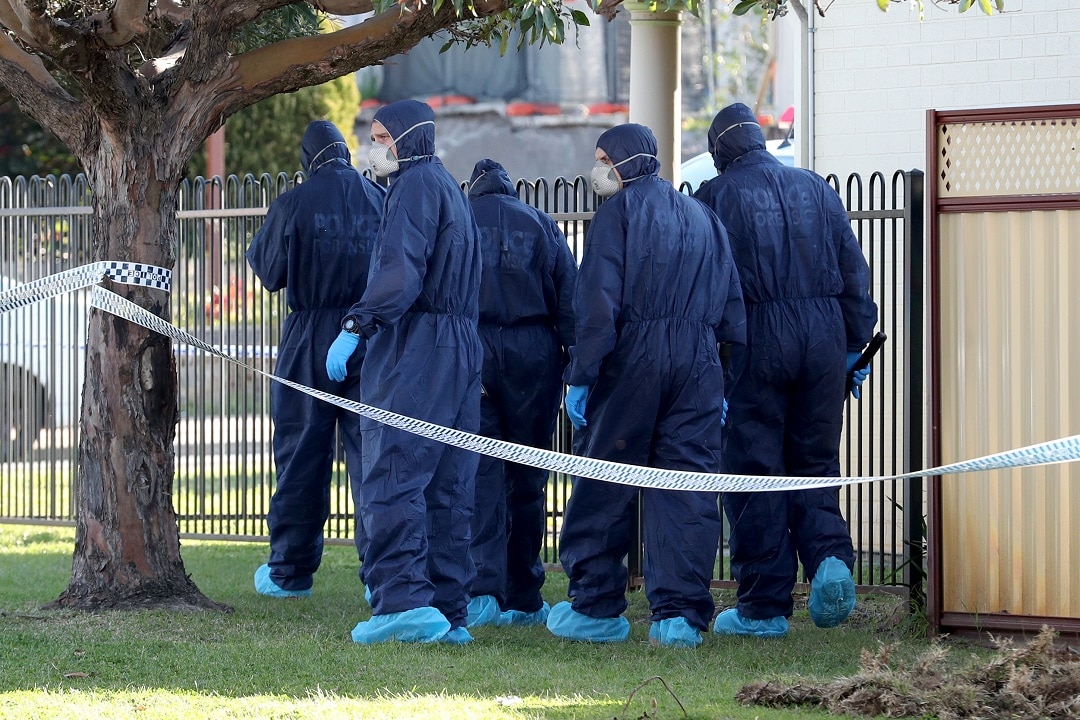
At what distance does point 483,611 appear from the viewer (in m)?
6.67

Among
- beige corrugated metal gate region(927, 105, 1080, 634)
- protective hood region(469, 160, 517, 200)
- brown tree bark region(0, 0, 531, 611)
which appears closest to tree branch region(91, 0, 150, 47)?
brown tree bark region(0, 0, 531, 611)

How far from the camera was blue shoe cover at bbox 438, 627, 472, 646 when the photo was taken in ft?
19.4

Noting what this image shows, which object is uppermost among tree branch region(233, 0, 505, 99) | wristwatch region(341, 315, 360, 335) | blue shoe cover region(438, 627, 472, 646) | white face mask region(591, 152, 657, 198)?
tree branch region(233, 0, 505, 99)

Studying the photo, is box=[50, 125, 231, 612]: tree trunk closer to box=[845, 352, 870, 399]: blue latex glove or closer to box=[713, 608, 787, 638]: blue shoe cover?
box=[713, 608, 787, 638]: blue shoe cover

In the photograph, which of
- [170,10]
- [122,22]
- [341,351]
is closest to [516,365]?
[341,351]

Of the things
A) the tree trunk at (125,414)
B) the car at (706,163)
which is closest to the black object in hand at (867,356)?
the tree trunk at (125,414)

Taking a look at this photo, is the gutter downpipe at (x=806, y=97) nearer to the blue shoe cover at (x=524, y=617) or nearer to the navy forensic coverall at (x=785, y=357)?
the navy forensic coverall at (x=785, y=357)

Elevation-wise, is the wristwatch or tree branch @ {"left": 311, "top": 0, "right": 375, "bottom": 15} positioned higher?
tree branch @ {"left": 311, "top": 0, "right": 375, "bottom": 15}

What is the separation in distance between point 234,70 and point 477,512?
7.26 ft

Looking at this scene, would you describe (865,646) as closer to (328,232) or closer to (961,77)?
(328,232)

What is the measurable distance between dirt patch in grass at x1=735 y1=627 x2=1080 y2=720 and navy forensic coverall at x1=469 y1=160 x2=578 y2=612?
2.08 m

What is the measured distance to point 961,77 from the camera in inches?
345

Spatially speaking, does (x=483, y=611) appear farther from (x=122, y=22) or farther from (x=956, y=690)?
(x=122, y=22)

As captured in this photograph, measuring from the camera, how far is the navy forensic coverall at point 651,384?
6012 millimetres
